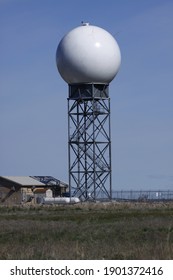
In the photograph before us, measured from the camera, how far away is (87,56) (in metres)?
59.3

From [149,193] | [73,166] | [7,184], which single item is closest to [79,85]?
[73,166]

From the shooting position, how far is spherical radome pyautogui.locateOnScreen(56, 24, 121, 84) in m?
59.5

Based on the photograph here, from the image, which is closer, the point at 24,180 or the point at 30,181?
the point at 30,181

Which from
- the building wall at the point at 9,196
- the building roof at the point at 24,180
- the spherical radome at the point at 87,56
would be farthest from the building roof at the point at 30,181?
the spherical radome at the point at 87,56

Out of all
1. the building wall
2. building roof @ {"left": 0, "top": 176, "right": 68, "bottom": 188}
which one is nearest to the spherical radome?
building roof @ {"left": 0, "top": 176, "right": 68, "bottom": 188}

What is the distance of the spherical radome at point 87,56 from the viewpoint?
59.5 metres

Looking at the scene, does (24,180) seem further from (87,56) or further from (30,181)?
(87,56)

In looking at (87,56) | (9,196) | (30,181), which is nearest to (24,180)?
(30,181)

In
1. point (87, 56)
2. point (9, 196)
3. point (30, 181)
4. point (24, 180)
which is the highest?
point (87, 56)

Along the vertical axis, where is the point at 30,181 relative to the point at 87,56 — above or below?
below

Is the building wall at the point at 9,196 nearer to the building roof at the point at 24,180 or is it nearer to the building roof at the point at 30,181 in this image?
the building roof at the point at 30,181

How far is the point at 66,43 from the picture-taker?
6025 centimetres

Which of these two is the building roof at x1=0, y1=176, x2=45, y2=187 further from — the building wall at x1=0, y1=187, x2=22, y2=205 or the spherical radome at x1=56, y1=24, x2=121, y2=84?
the spherical radome at x1=56, y1=24, x2=121, y2=84

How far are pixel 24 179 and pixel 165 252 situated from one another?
6460cm
